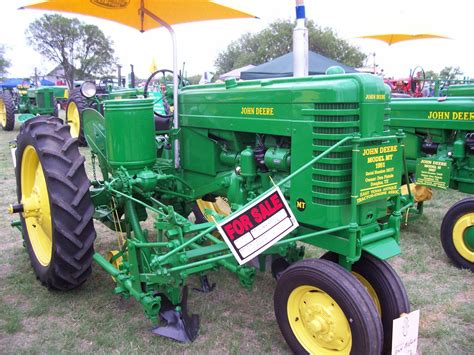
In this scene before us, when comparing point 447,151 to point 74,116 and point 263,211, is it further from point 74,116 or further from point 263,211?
point 74,116

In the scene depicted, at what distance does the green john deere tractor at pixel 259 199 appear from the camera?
2.33 m

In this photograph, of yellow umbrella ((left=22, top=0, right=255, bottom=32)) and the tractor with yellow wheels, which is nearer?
the tractor with yellow wheels

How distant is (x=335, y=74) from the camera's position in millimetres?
2498

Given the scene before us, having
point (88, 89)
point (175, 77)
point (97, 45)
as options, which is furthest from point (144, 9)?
point (97, 45)

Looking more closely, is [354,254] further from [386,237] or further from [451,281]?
[451,281]

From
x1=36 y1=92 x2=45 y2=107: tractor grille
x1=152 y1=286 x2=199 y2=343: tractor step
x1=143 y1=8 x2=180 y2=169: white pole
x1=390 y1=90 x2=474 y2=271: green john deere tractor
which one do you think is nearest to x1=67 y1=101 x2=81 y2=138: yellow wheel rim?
x1=36 y1=92 x2=45 y2=107: tractor grille

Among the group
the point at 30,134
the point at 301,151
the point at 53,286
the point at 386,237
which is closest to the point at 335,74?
the point at 301,151

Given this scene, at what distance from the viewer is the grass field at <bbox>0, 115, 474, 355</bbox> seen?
2.73 meters

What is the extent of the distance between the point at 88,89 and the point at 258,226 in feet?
29.0

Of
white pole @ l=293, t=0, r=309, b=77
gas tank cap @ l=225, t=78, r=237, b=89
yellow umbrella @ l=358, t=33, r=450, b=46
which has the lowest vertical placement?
gas tank cap @ l=225, t=78, r=237, b=89

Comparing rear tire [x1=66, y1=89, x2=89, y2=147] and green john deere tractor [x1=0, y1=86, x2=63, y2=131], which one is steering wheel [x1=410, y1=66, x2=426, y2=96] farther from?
green john deere tractor [x1=0, y1=86, x2=63, y2=131]

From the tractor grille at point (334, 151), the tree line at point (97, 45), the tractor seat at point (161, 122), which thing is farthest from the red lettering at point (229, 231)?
the tree line at point (97, 45)

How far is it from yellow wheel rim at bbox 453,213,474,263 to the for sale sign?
2.36m

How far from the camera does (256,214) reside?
2299mm
